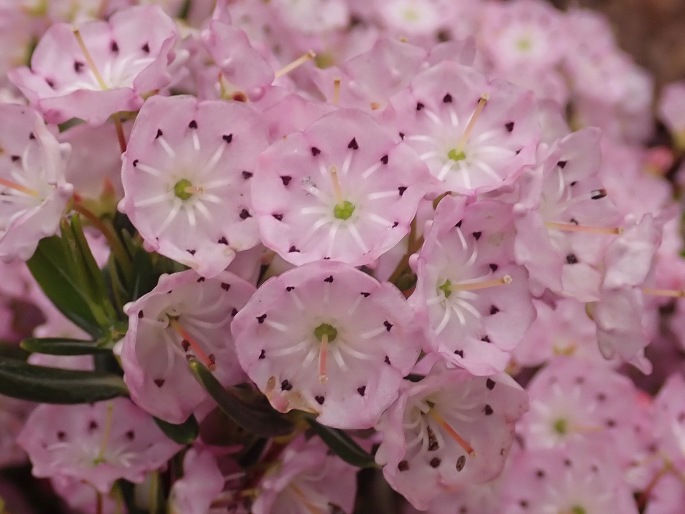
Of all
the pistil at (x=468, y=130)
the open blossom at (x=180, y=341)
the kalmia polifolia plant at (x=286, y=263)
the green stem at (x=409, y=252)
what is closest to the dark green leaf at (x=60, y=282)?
the kalmia polifolia plant at (x=286, y=263)

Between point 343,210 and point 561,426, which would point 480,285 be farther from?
point 561,426

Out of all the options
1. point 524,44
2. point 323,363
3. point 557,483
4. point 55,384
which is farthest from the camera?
point 524,44

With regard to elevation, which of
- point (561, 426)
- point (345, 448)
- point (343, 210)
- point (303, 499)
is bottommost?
point (561, 426)

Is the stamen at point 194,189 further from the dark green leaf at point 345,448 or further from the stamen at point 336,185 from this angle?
the dark green leaf at point 345,448

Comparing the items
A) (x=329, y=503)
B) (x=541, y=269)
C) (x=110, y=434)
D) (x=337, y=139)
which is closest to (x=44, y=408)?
(x=110, y=434)

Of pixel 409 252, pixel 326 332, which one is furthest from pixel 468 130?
pixel 326 332

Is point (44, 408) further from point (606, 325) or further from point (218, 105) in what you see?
point (606, 325)
